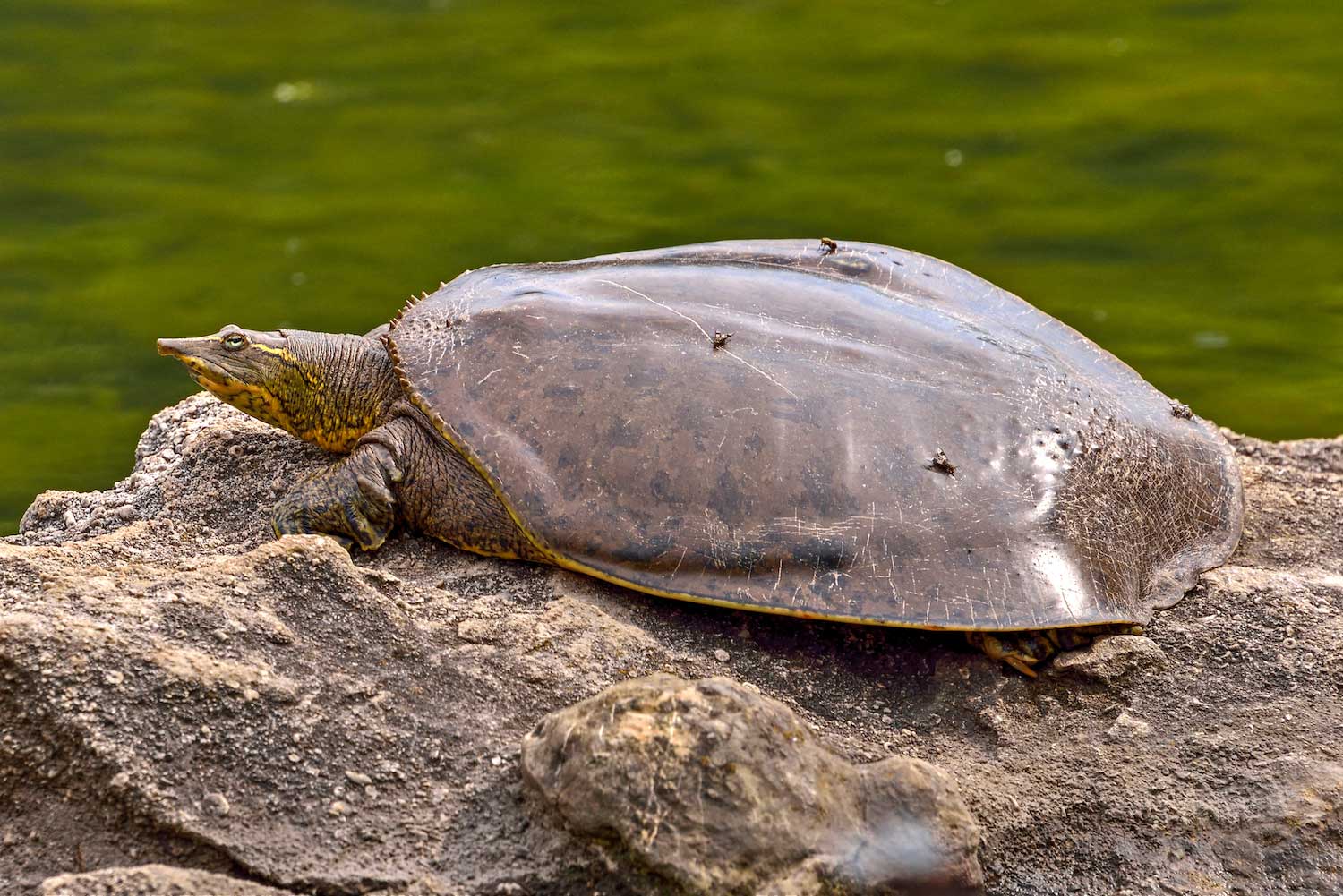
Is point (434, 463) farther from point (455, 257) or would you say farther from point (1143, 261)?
point (1143, 261)

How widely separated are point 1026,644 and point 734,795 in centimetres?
106

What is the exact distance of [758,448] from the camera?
10.5ft

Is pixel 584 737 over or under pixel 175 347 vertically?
under

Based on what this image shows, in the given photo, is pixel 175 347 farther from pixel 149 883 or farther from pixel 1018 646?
pixel 1018 646

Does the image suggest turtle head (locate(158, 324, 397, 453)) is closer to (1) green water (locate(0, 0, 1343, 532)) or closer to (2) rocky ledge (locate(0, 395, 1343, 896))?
(2) rocky ledge (locate(0, 395, 1343, 896))

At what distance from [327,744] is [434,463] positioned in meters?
0.89

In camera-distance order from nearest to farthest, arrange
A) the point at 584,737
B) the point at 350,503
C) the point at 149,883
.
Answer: the point at 149,883 → the point at 584,737 → the point at 350,503

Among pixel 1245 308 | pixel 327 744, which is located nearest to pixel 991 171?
pixel 1245 308

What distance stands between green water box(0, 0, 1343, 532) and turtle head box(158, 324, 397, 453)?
194 cm

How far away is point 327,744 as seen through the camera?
8.67ft

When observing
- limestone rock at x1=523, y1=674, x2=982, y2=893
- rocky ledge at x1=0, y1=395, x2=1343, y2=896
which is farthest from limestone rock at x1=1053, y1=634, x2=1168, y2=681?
limestone rock at x1=523, y1=674, x2=982, y2=893

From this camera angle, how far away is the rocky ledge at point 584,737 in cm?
244

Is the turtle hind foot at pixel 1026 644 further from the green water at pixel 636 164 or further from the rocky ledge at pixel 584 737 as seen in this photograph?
the green water at pixel 636 164

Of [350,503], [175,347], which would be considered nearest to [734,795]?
[350,503]
